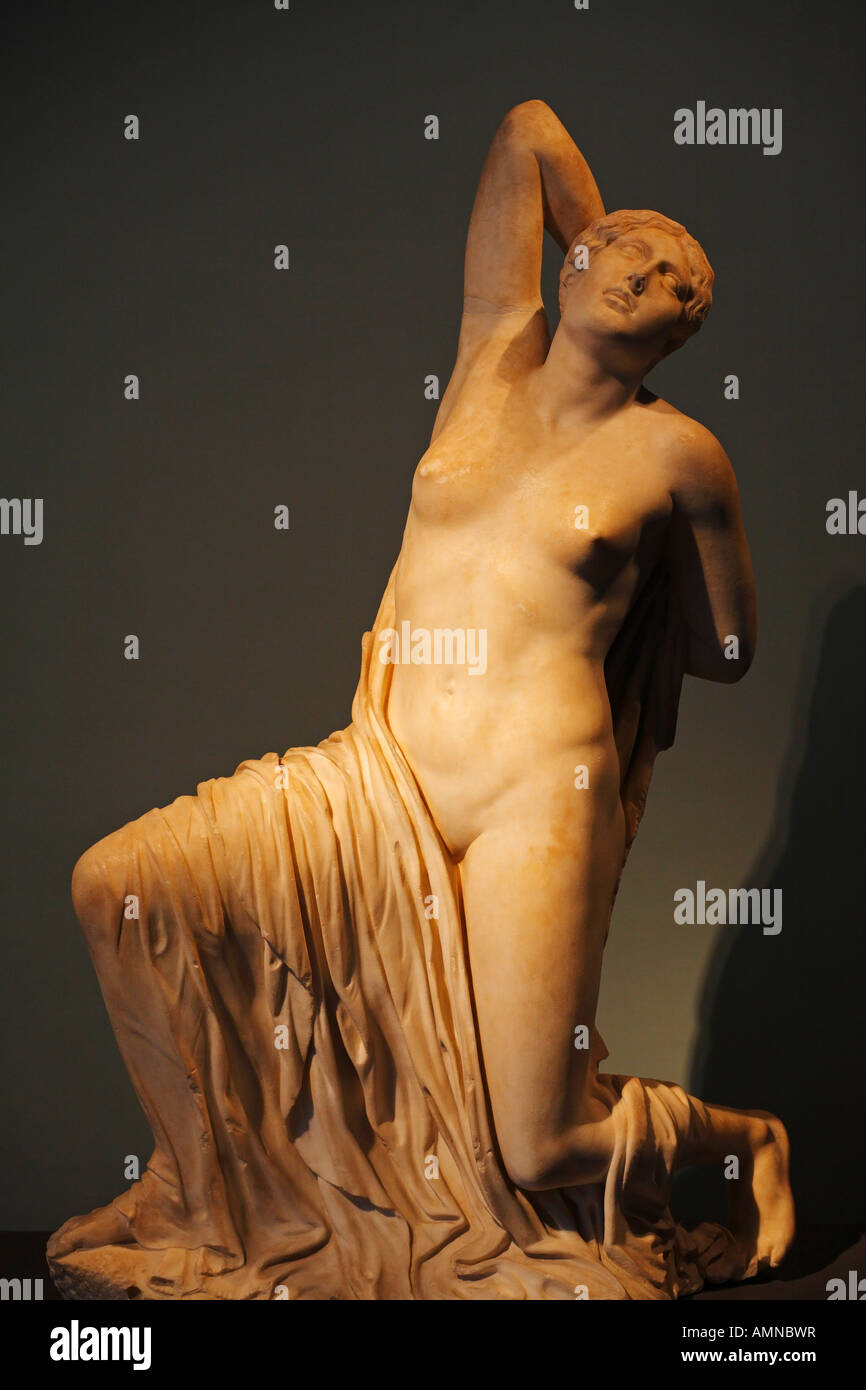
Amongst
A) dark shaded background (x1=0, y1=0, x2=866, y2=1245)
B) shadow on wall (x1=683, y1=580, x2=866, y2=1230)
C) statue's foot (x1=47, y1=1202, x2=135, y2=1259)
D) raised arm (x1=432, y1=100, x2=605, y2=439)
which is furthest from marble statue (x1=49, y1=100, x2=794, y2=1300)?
shadow on wall (x1=683, y1=580, x2=866, y2=1230)

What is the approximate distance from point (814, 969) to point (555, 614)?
1800mm

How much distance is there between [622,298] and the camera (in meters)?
3.25

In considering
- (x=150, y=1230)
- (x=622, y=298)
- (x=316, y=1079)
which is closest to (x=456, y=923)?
(x=316, y=1079)

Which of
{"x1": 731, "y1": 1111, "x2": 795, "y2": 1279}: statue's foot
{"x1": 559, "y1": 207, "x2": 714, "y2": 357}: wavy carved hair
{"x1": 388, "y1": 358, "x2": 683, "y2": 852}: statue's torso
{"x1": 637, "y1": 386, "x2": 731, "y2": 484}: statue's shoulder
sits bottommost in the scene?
{"x1": 731, "y1": 1111, "x2": 795, "y2": 1279}: statue's foot

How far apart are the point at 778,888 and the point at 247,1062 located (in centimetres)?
181

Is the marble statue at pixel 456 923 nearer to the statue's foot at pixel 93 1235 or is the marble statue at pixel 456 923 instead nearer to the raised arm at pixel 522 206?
the statue's foot at pixel 93 1235

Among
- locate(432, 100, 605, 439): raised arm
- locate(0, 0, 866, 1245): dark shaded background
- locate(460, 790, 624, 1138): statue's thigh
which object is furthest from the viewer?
locate(0, 0, 866, 1245): dark shaded background

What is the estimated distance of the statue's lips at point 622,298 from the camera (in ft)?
10.6

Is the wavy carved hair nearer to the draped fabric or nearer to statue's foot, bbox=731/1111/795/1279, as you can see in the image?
the draped fabric

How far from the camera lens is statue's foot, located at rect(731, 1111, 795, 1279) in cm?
353

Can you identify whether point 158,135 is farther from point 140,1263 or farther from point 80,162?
point 140,1263

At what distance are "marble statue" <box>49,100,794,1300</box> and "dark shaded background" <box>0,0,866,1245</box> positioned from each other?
116cm

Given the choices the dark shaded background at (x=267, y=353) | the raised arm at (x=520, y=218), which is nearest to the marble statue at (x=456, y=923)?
the raised arm at (x=520, y=218)

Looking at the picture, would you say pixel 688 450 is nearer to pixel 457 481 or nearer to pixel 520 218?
pixel 457 481
